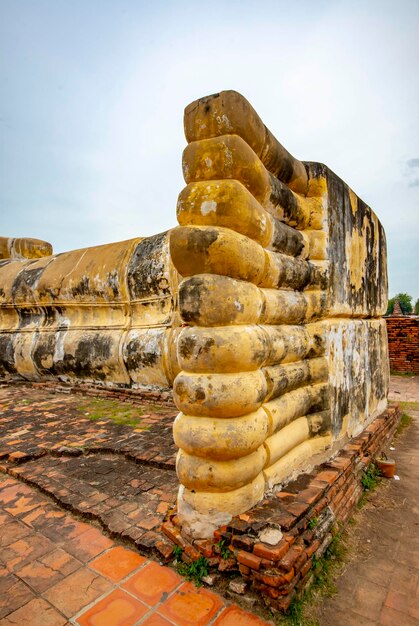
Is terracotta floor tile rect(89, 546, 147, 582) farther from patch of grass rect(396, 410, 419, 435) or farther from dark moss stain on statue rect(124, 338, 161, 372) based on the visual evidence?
patch of grass rect(396, 410, 419, 435)

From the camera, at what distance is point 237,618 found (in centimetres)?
147

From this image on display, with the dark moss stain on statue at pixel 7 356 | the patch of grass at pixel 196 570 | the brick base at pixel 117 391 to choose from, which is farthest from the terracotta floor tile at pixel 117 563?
the dark moss stain on statue at pixel 7 356

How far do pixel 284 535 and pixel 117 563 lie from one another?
82 cm

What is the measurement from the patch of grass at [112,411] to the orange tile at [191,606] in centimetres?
222

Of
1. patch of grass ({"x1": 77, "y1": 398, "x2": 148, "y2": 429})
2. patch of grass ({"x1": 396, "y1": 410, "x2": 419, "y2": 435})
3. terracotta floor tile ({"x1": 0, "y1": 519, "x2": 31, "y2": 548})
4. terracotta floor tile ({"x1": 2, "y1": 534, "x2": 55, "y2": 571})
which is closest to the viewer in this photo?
terracotta floor tile ({"x1": 2, "y1": 534, "x2": 55, "y2": 571})

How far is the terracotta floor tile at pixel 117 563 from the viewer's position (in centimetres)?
170

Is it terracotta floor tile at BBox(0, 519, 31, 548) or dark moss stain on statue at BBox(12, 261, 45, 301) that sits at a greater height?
dark moss stain on statue at BBox(12, 261, 45, 301)

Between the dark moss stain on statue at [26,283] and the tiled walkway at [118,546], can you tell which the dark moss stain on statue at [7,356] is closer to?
the dark moss stain on statue at [26,283]

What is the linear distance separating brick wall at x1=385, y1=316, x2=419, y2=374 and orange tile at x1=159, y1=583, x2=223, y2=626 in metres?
9.39

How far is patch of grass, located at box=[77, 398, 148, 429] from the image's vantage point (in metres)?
3.99

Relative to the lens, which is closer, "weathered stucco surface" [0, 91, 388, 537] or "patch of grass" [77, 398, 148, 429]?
"weathered stucco surface" [0, 91, 388, 537]

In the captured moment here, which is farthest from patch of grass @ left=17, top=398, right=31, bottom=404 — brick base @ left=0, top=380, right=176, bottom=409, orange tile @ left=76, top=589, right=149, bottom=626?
orange tile @ left=76, top=589, right=149, bottom=626

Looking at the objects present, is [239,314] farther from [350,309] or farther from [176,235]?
[350,309]

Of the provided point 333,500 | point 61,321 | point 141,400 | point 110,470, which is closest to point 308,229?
point 333,500
